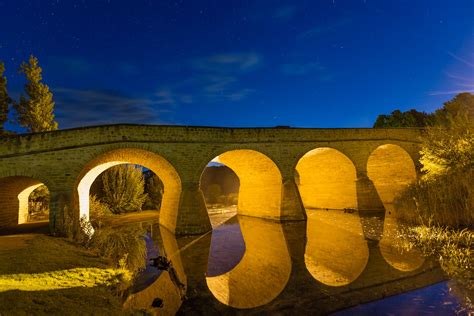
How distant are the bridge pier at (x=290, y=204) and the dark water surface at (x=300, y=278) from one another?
A: 438 centimetres

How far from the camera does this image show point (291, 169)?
61.5ft

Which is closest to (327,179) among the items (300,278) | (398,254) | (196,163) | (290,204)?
(290,204)

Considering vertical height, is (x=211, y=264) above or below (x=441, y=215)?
below

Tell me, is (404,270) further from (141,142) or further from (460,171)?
(141,142)

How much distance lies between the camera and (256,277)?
8141 mm

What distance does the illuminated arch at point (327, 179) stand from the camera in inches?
836

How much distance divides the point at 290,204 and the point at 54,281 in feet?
47.1

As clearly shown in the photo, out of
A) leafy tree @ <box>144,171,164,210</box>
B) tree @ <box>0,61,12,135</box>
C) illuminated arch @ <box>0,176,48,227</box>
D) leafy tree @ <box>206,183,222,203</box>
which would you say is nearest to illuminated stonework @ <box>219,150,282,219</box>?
illuminated arch @ <box>0,176,48,227</box>

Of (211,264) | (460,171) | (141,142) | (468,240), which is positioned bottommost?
(211,264)

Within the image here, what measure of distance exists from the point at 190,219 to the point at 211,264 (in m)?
5.83

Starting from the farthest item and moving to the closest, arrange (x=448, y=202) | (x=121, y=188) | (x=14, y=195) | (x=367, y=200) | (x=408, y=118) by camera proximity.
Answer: (x=408, y=118) → (x=121, y=188) → (x=367, y=200) → (x=14, y=195) → (x=448, y=202)

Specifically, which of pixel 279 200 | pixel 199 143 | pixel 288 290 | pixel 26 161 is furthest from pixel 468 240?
pixel 26 161

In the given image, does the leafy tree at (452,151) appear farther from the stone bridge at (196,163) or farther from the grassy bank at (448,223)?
the stone bridge at (196,163)

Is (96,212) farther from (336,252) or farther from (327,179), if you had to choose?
(327,179)
